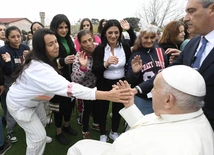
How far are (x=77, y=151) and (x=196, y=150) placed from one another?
39.0 inches

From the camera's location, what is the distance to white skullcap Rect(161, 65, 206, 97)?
124 cm

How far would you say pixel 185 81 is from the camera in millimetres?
1251

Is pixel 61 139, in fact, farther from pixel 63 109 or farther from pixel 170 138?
pixel 170 138

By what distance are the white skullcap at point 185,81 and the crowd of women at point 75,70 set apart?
2.68 ft

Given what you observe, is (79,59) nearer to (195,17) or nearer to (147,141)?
(195,17)

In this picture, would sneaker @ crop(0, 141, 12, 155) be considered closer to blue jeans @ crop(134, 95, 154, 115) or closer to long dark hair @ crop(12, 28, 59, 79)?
long dark hair @ crop(12, 28, 59, 79)

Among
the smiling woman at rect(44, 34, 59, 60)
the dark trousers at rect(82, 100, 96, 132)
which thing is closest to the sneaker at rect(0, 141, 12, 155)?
the dark trousers at rect(82, 100, 96, 132)

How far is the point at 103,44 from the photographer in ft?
10.0

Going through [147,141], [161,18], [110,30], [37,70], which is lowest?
[147,141]

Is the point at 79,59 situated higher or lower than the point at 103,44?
lower

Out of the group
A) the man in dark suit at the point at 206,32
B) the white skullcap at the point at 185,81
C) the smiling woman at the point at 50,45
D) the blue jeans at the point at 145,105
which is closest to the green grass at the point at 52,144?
the blue jeans at the point at 145,105

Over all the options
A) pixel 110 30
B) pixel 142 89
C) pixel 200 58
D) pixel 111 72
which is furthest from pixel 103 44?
pixel 200 58

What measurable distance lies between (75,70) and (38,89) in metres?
0.91

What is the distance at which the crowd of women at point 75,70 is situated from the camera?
7.05ft
